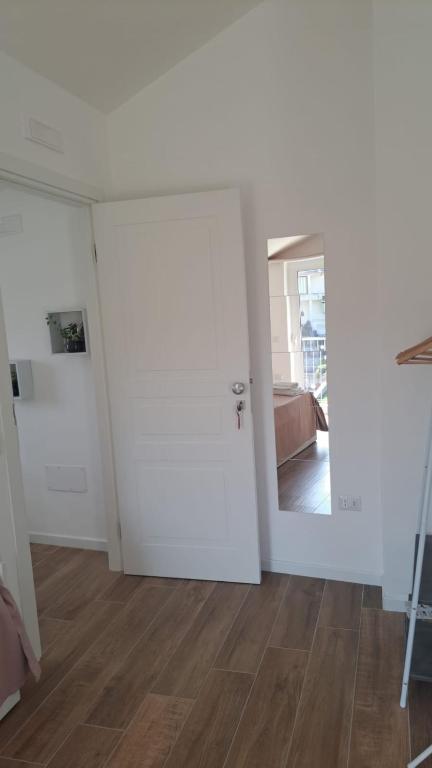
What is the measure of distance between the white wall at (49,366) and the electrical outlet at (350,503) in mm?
1514

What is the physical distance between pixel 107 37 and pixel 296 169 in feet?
3.41

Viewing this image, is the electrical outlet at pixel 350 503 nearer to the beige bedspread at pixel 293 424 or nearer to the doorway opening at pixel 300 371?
the doorway opening at pixel 300 371

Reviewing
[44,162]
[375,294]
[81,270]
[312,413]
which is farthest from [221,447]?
[44,162]

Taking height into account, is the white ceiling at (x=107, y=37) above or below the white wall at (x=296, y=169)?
above

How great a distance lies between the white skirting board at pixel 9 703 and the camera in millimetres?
2049

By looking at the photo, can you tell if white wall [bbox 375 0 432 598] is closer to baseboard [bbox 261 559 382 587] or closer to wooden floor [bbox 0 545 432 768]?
baseboard [bbox 261 559 382 587]

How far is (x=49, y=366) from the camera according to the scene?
3.46 meters

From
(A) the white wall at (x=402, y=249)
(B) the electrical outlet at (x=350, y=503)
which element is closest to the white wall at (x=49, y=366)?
(B) the electrical outlet at (x=350, y=503)

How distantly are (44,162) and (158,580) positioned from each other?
226 centimetres

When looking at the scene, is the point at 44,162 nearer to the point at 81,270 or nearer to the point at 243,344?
the point at 81,270

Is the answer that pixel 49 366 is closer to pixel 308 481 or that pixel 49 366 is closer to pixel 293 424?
pixel 293 424

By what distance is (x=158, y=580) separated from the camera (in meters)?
3.05

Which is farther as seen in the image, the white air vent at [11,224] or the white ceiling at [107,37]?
the white air vent at [11,224]

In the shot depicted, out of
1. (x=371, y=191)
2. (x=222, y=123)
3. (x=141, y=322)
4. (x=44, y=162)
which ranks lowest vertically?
(x=141, y=322)
